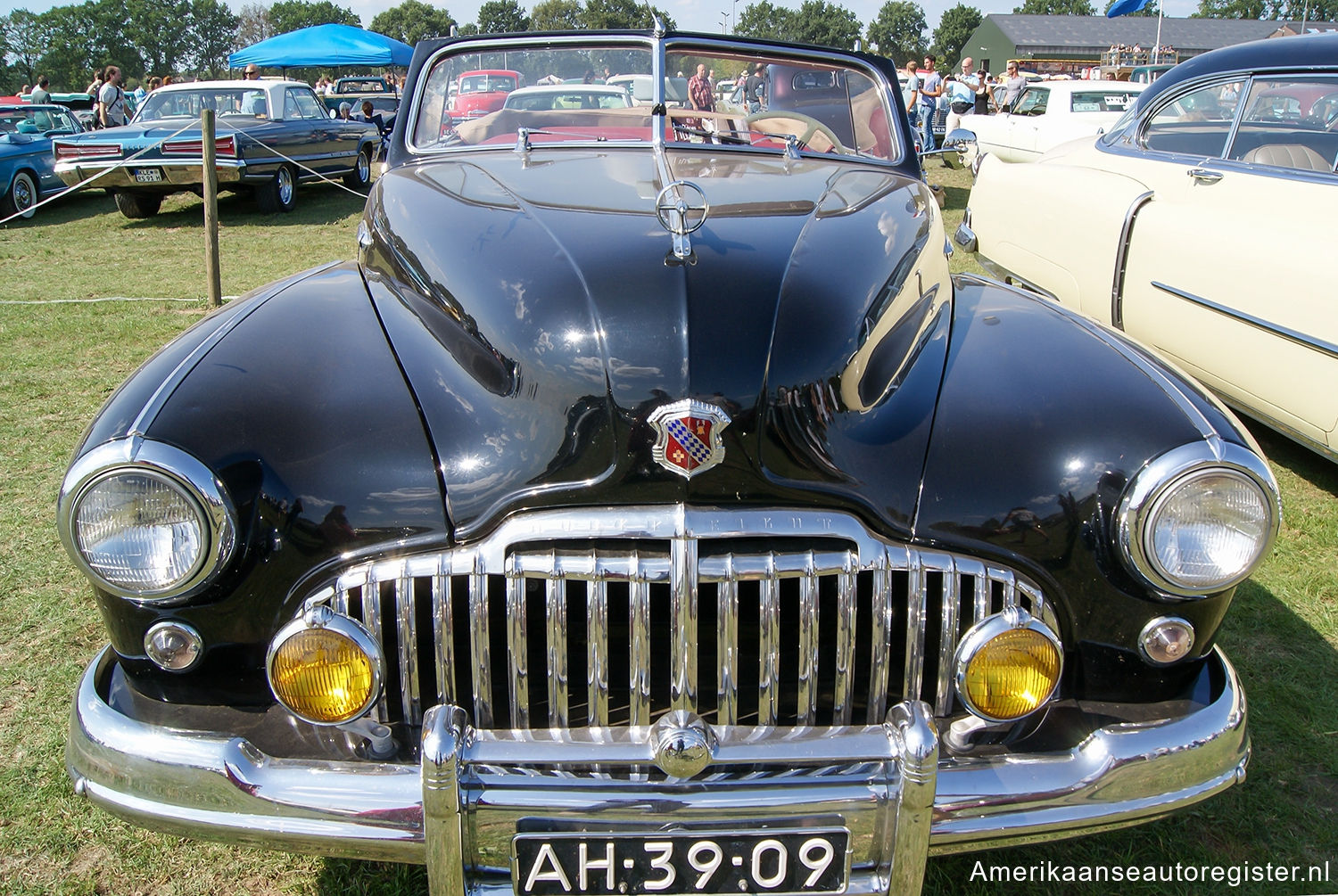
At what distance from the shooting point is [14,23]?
66.9 metres

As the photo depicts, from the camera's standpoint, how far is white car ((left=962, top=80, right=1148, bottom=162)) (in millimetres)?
11281

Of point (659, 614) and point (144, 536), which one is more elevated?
point (144, 536)

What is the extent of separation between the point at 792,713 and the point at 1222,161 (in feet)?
13.3

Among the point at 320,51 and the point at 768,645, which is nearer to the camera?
the point at 768,645

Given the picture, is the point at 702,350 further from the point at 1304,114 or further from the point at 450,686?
the point at 1304,114

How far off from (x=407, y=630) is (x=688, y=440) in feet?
1.85

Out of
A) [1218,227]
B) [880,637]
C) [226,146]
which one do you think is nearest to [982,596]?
[880,637]

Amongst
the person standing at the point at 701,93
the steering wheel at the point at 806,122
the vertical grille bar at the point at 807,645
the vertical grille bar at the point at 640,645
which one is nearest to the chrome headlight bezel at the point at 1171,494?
the vertical grille bar at the point at 807,645

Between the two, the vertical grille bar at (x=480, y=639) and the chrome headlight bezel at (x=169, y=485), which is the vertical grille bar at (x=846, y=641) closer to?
the vertical grille bar at (x=480, y=639)

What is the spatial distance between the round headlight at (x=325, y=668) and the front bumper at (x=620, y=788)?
0.10m

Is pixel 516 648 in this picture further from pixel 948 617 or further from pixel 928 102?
pixel 928 102

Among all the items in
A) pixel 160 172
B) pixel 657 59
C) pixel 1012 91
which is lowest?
pixel 160 172

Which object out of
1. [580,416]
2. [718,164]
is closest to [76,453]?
[580,416]

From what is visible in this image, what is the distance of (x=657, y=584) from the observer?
1.66 meters
